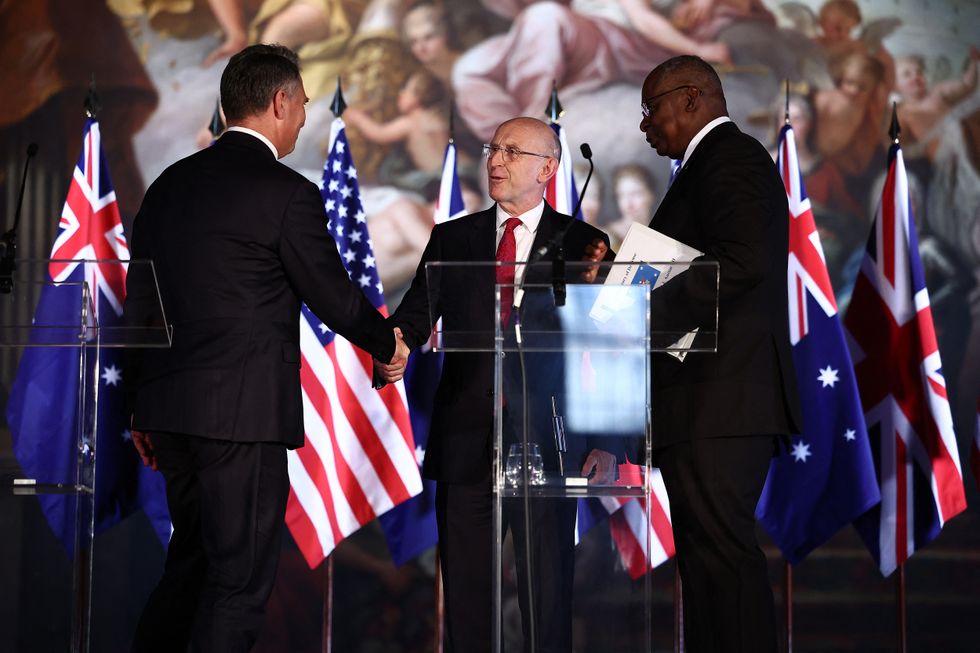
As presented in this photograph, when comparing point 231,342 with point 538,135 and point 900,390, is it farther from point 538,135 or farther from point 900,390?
point 900,390

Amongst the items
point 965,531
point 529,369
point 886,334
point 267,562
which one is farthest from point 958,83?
point 267,562

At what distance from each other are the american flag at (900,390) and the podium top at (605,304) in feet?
7.14

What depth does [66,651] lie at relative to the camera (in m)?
Result: 3.33

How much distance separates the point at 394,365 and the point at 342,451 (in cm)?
122

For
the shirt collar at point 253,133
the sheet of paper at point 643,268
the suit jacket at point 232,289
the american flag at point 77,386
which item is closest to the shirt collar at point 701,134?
the sheet of paper at point 643,268

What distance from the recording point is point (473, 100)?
5715mm

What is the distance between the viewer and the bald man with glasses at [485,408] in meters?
2.63

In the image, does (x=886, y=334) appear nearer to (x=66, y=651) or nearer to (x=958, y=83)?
(x=958, y=83)

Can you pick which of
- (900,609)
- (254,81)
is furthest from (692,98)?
(900,609)

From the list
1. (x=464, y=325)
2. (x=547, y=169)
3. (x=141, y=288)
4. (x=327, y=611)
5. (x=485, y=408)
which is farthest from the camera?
(x=327, y=611)

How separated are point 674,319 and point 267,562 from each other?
1.24 m

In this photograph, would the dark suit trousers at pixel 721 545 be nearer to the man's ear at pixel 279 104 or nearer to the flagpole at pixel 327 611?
the man's ear at pixel 279 104

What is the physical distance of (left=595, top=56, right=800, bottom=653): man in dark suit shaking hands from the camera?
292 cm

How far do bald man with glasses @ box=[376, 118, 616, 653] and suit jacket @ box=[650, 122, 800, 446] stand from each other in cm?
37
